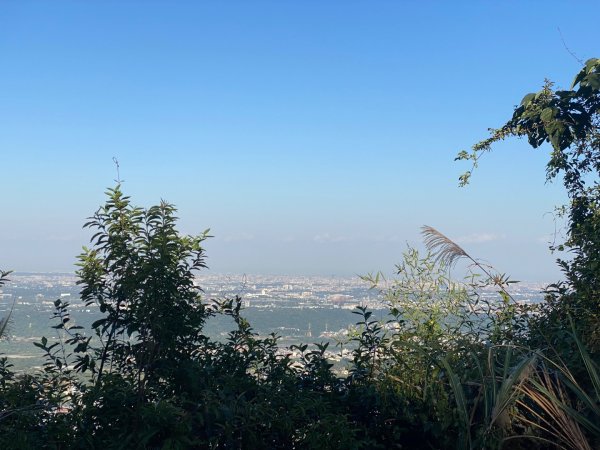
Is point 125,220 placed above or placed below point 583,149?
below

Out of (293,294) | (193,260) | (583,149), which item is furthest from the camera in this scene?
(293,294)

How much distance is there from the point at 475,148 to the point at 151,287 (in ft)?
16.4

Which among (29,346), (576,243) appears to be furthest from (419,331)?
(29,346)

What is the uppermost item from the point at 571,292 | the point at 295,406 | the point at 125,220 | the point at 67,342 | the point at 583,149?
the point at 583,149

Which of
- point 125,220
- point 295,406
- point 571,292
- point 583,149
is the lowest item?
point 295,406

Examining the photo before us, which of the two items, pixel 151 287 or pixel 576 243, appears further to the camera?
pixel 576 243

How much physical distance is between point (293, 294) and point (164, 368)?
555 centimetres

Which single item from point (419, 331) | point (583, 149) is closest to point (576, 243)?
point (583, 149)

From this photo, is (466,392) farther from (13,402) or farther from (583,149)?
(583,149)

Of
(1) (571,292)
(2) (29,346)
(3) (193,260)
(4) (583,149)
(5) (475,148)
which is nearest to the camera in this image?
(3) (193,260)

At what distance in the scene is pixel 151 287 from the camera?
376cm

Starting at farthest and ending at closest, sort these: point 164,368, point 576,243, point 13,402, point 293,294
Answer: point 293,294
point 576,243
point 164,368
point 13,402

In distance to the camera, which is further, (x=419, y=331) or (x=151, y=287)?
(x=419, y=331)

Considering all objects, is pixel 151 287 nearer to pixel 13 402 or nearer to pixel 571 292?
pixel 13 402
